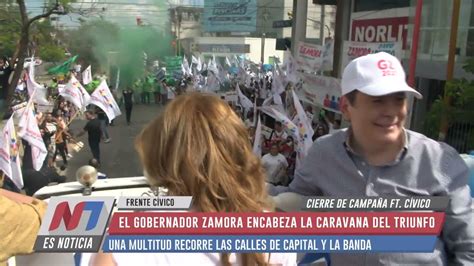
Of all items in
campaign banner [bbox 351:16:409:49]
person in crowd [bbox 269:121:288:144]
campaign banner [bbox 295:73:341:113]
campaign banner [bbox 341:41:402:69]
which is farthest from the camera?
campaign banner [bbox 351:16:409:49]

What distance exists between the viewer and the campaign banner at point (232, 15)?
124 feet

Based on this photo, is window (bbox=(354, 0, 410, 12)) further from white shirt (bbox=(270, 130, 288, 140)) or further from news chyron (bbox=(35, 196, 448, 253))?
news chyron (bbox=(35, 196, 448, 253))

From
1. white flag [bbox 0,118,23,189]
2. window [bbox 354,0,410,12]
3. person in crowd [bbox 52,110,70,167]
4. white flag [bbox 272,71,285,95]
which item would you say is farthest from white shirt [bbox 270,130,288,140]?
window [bbox 354,0,410,12]

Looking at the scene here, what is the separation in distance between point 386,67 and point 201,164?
31.6 inches

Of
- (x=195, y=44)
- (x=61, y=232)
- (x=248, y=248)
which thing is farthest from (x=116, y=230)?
(x=195, y=44)

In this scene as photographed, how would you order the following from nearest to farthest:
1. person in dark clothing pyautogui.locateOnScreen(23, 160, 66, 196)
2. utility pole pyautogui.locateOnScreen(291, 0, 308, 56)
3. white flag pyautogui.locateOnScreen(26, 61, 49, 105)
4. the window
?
person in dark clothing pyautogui.locateOnScreen(23, 160, 66, 196), white flag pyautogui.locateOnScreen(26, 61, 49, 105), the window, utility pole pyautogui.locateOnScreen(291, 0, 308, 56)

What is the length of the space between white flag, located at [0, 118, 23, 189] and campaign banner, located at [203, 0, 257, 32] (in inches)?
1275

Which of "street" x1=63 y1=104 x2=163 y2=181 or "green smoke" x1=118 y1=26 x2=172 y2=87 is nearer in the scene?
"street" x1=63 y1=104 x2=163 y2=181

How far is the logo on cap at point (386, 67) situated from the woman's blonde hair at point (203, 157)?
613mm

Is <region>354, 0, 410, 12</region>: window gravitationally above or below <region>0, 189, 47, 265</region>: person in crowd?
above

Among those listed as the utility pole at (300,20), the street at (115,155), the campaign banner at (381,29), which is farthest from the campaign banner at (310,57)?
the utility pole at (300,20)

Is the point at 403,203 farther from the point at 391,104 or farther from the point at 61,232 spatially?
the point at 61,232

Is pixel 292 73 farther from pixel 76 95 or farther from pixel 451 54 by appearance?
pixel 451 54

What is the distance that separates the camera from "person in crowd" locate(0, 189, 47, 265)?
1.62 metres
